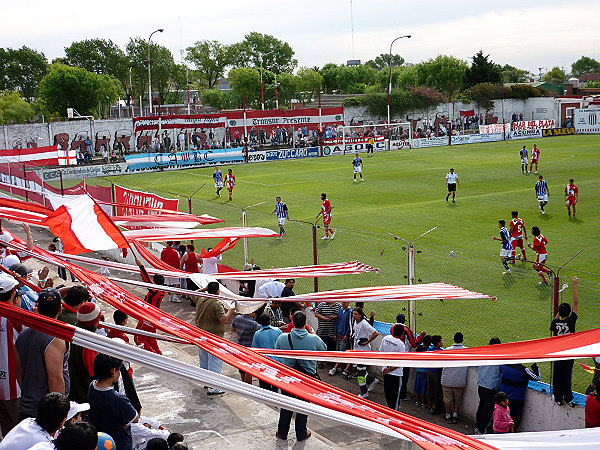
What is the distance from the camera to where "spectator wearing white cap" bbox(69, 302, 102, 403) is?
680cm

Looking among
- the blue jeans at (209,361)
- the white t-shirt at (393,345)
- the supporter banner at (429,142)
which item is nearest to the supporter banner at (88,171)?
the supporter banner at (429,142)

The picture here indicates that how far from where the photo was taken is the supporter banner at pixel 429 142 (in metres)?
60.6

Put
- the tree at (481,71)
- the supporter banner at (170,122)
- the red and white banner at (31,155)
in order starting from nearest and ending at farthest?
the red and white banner at (31,155), the supporter banner at (170,122), the tree at (481,71)

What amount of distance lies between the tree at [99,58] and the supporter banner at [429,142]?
70198mm

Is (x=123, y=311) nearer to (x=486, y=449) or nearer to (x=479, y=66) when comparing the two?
(x=486, y=449)

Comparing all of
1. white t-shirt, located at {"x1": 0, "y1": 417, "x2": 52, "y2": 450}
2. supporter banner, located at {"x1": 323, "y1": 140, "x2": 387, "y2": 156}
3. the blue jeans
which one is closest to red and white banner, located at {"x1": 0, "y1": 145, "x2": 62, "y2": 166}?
supporter banner, located at {"x1": 323, "y1": 140, "x2": 387, "y2": 156}

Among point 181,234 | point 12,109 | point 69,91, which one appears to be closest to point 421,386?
point 181,234

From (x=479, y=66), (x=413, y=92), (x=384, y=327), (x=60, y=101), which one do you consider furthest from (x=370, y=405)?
(x=479, y=66)

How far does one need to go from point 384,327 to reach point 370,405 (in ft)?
19.8

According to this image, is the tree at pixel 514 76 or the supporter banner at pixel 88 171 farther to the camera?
the tree at pixel 514 76

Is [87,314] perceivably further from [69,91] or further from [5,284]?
A: [69,91]

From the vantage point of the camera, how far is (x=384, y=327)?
1181 centimetres

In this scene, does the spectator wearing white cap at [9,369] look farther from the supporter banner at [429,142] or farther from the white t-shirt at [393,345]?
the supporter banner at [429,142]

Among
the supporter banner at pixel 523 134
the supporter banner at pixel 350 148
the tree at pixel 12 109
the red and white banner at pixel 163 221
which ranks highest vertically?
the tree at pixel 12 109
